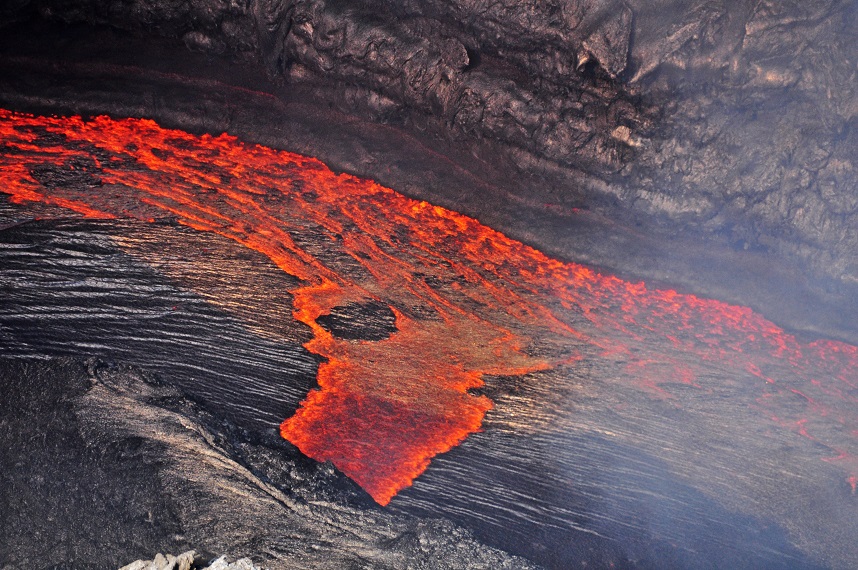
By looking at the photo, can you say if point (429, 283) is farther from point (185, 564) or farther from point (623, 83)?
point (185, 564)

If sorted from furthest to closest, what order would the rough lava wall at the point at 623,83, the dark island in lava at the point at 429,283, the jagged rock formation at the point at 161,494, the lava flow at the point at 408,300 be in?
the rough lava wall at the point at 623,83, the lava flow at the point at 408,300, the dark island in lava at the point at 429,283, the jagged rock formation at the point at 161,494

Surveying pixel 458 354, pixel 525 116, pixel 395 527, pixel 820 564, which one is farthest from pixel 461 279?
pixel 820 564

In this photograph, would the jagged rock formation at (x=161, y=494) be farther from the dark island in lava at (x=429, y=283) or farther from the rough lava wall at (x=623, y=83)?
the rough lava wall at (x=623, y=83)

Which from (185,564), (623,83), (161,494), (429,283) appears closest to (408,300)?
(429,283)

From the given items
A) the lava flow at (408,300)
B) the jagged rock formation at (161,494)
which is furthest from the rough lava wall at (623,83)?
the jagged rock formation at (161,494)

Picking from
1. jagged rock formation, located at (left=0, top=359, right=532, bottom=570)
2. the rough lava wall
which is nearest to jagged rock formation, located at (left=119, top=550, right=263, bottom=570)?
jagged rock formation, located at (left=0, top=359, right=532, bottom=570)

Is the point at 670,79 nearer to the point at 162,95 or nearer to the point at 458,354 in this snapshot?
the point at 458,354

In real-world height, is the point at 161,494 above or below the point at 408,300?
below

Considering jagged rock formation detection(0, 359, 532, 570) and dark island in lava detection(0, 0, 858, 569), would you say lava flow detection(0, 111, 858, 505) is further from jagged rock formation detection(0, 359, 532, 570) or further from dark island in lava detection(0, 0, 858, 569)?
jagged rock formation detection(0, 359, 532, 570)
